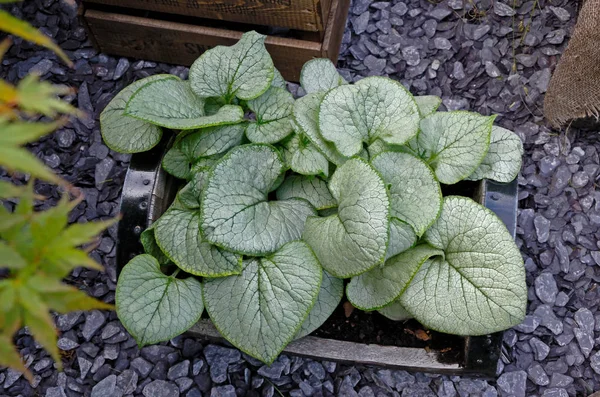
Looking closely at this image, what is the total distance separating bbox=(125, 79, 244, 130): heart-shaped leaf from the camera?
119cm

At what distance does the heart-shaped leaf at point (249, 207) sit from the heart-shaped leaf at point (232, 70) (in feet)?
0.55

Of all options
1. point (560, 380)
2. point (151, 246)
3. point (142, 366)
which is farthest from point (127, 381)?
point (560, 380)

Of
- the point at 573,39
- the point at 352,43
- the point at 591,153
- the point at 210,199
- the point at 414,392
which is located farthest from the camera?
the point at 352,43

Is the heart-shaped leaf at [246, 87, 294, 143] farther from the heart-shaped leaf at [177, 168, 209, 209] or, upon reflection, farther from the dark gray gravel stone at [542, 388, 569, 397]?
the dark gray gravel stone at [542, 388, 569, 397]

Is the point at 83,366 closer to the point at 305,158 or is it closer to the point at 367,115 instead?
the point at 305,158

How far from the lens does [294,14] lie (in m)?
1.63

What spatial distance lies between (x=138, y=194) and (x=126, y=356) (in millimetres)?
481

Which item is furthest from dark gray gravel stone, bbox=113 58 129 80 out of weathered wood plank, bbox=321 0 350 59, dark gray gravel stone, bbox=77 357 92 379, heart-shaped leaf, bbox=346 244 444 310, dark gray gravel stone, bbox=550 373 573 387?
dark gray gravel stone, bbox=550 373 573 387

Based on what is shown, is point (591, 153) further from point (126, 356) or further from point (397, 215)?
point (126, 356)

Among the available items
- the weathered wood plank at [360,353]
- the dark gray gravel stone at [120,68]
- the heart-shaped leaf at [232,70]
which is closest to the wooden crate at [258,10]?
the dark gray gravel stone at [120,68]

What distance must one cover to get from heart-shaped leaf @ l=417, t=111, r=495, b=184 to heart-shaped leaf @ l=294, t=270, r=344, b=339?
0.29 metres

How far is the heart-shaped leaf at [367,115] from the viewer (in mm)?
1217

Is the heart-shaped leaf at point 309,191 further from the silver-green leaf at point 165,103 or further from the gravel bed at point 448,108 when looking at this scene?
the gravel bed at point 448,108

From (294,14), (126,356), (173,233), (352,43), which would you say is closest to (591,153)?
(352,43)
